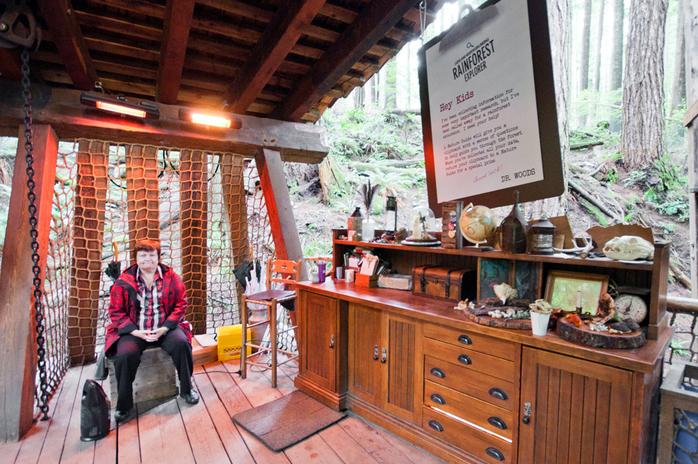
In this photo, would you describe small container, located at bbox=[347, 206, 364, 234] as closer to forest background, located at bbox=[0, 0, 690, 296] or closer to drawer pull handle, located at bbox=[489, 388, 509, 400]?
drawer pull handle, located at bbox=[489, 388, 509, 400]

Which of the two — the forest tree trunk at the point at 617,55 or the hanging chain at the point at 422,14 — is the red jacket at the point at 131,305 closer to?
the hanging chain at the point at 422,14

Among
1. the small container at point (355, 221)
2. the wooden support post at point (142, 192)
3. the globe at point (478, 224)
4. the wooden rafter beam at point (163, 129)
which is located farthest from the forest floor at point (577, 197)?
the globe at point (478, 224)

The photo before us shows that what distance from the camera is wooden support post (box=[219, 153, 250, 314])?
3.94 meters

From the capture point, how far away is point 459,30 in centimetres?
235

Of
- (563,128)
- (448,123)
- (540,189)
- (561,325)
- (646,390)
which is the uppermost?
(563,128)

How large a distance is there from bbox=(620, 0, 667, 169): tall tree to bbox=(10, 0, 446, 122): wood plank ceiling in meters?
5.69

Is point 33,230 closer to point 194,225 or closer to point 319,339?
point 194,225

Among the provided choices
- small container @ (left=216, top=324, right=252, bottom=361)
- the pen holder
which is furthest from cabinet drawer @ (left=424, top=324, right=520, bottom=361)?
small container @ (left=216, top=324, right=252, bottom=361)

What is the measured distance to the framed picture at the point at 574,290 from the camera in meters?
1.78

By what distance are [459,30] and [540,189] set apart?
1.15 metres

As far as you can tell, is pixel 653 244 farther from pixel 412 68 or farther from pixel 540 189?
pixel 412 68

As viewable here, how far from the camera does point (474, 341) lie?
76.8 inches

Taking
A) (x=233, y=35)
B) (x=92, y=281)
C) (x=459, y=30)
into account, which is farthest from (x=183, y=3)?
(x=92, y=281)

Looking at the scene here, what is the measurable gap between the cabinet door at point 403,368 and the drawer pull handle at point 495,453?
1.42 ft
